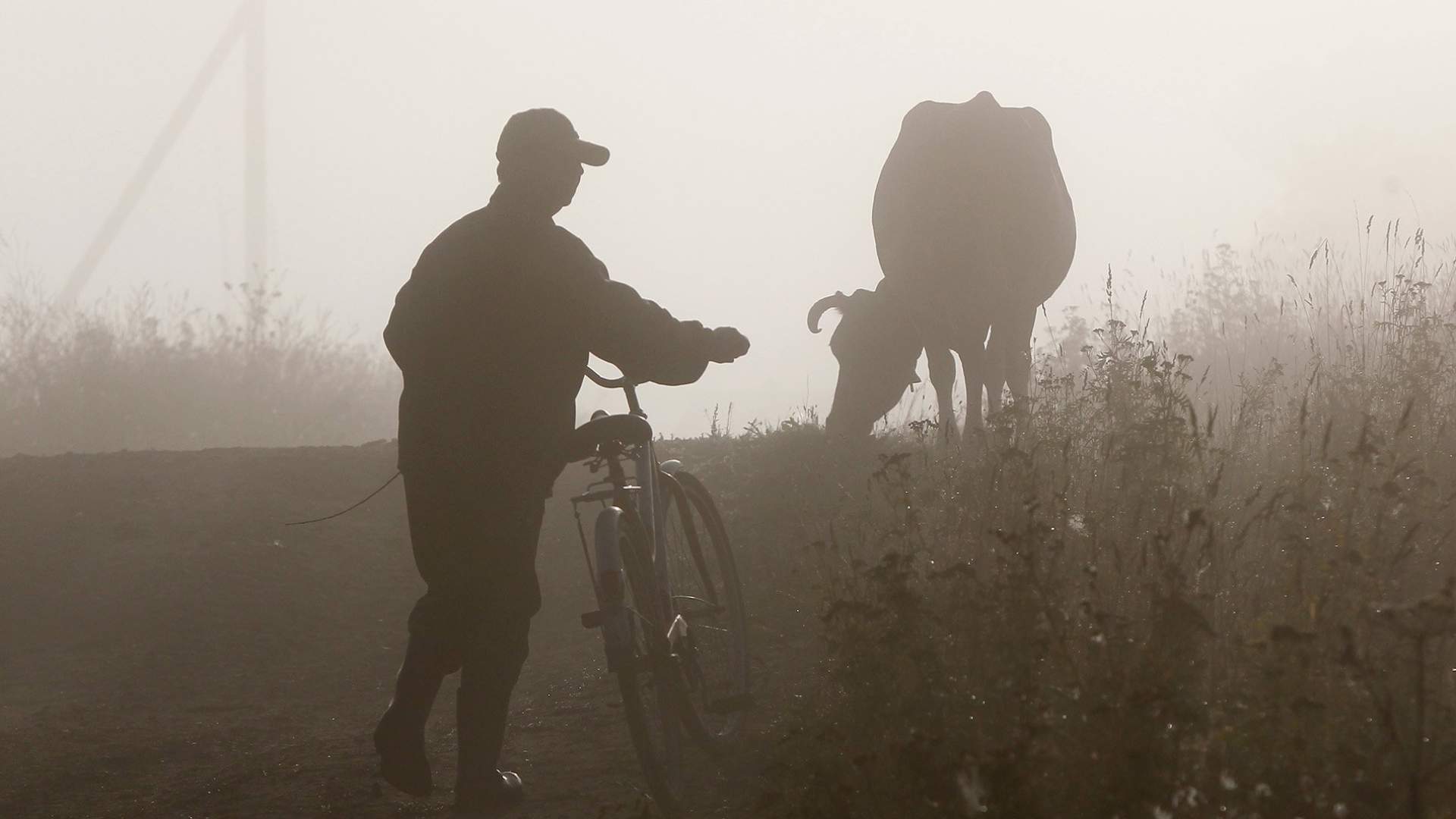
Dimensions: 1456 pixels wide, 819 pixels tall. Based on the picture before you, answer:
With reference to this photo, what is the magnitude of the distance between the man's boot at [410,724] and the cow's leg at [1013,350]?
18.8 ft

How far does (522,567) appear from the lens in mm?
4438

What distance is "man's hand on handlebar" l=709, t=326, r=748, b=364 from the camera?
182 inches

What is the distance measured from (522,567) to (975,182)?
596cm

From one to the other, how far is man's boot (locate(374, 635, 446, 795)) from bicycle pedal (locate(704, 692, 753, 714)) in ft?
2.90

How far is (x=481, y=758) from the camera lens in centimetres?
434

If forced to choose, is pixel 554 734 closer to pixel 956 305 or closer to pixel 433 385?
pixel 433 385

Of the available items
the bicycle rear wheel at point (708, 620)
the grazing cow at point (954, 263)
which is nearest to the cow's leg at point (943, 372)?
the grazing cow at point (954, 263)

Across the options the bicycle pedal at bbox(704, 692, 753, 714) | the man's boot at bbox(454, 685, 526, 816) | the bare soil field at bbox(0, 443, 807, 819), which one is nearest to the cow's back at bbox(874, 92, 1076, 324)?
the bare soil field at bbox(0, 443, 807, 819)

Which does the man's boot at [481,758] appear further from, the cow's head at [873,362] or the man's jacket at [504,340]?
the cow's head at [873,362]

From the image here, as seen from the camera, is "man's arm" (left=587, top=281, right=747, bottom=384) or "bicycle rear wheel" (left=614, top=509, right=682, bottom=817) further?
"man's arm" (left=587, top=281, right=747, bottom=384)

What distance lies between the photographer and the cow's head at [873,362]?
10.2 m

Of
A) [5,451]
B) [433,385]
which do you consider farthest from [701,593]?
[5,451]

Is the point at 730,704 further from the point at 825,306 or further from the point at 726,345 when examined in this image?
the point at 825,306

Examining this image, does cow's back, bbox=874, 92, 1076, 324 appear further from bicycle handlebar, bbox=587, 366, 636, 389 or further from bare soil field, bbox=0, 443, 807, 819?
bicycle handlebar, bbox=587, 366, 636, 389
